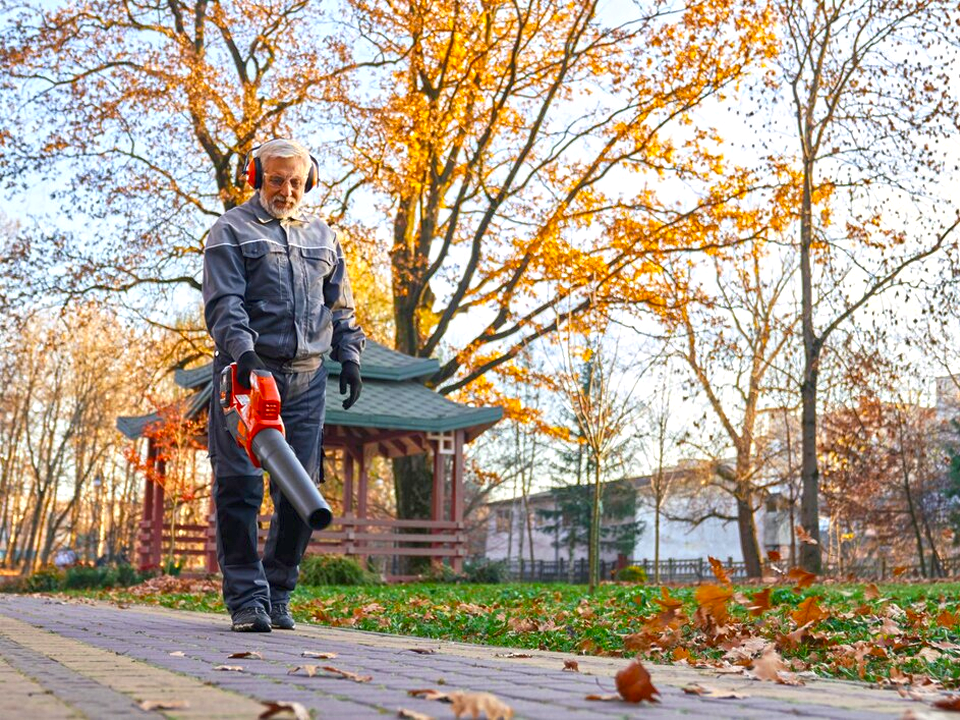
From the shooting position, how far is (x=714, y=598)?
16.5 feet

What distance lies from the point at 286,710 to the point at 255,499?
343cm

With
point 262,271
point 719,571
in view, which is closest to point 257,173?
point 262,271

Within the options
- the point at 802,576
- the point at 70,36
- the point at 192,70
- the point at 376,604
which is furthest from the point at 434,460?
the point at 802,576

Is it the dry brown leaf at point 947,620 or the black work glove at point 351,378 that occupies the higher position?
the black work glove at point 351,378

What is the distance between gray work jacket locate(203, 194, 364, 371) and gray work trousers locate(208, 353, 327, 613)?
0.50ft

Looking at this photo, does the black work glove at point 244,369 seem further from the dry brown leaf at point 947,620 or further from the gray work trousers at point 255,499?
the dry brown leaf at point 947,620

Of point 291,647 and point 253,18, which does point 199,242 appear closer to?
point 253,18

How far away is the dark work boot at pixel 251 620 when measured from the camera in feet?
19.2

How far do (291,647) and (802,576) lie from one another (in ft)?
7.36

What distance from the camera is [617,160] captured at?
24.7 meters

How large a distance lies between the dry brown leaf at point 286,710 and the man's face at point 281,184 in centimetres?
382

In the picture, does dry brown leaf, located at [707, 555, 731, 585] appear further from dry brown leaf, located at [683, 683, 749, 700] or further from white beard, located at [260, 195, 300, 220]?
white beard, located at [260, 195, 300, 220]

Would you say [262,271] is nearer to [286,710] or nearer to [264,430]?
[264,430]

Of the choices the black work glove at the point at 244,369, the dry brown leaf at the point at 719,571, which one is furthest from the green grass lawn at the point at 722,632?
the black work glove at the point at 244,369
